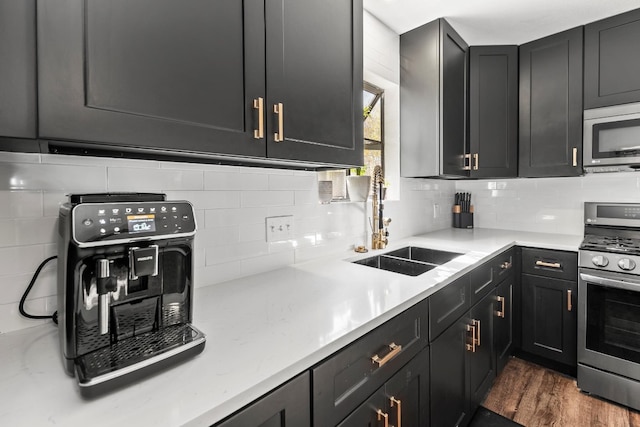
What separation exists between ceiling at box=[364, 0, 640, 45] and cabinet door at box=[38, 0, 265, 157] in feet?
4.66

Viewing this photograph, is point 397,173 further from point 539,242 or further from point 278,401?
point 278,401

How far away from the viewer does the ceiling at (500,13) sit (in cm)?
198

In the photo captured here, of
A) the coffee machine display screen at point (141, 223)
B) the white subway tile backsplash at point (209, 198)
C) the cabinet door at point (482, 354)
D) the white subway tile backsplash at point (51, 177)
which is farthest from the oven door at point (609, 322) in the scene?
the white subway tile backsplash at point (51, 177)

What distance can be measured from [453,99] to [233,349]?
7.39 ft

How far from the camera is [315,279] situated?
4.50 ft

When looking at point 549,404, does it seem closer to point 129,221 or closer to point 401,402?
point 401,402

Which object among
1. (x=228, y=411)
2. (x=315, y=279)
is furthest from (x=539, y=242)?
(x=228, y=411)

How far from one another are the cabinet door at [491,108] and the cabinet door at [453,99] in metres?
0.09

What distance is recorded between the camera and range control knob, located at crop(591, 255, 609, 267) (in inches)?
74.1

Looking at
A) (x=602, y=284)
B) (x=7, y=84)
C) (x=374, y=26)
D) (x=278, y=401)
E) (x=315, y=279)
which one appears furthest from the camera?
(x=374, y=26)

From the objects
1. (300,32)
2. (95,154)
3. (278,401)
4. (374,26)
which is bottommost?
(278,401)

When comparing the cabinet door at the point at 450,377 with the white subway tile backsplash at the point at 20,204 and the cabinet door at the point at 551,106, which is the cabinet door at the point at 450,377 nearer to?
the white subway tile backsplash at the point at 20,204

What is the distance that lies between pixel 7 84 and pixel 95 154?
0.32 meters

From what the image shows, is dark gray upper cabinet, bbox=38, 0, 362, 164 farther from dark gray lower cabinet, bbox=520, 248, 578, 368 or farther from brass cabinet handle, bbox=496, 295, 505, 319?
dark gray lower cabinet, bbox=520, 248, 578, 368
